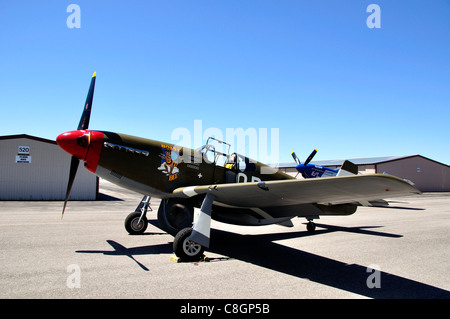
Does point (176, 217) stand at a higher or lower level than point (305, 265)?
higher

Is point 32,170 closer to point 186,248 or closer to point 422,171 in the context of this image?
point 186,248

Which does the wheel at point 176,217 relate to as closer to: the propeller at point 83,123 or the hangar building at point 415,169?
the propeller at point 83,123

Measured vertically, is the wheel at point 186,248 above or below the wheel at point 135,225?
above

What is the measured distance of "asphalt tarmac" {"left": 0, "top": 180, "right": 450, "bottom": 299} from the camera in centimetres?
363

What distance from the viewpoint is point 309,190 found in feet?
14.5

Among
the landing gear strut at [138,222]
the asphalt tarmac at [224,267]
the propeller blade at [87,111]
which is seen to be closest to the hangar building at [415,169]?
the asphalt tarmac at [224,267]

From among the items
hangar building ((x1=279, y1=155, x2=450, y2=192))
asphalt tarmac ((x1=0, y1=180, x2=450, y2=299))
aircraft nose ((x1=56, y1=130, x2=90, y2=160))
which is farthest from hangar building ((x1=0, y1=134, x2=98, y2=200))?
hangar building ((x1=279, y1=155, x2=450, y2=192))

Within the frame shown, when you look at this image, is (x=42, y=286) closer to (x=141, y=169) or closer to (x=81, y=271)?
(x=81, y=271)

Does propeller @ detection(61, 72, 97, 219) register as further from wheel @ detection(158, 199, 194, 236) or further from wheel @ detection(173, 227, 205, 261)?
wheel @ detection(173, 227, 205, 261)

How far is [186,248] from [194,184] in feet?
5.97

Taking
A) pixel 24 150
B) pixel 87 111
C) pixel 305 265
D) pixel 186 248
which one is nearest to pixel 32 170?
pixel 24 150

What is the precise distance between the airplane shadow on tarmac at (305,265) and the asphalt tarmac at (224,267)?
17 millimetres

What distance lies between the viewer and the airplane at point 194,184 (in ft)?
15.8
